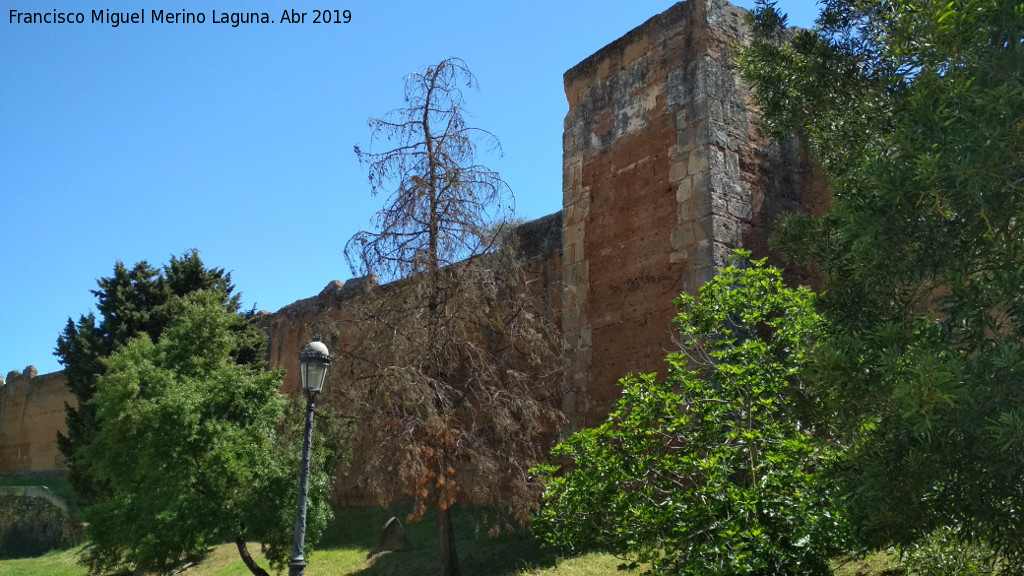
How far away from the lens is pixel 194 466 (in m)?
10.9

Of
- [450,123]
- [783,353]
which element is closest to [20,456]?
[450,123]

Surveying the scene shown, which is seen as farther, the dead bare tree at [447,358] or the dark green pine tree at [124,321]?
the dark green pine tree at [124,321]

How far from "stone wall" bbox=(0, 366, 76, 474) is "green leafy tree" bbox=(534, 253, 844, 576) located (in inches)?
1008

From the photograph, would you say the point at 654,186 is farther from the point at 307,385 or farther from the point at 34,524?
the point at 34,524

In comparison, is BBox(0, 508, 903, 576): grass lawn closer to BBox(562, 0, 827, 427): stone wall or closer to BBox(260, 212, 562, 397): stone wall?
BBox(562, 0, 827, 427): stone wall

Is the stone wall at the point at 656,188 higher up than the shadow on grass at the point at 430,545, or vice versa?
the stone wall at the point at 656,188

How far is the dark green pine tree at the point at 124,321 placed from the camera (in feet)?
54.4

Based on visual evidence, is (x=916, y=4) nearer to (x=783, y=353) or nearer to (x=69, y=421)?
(x=783, y=353)

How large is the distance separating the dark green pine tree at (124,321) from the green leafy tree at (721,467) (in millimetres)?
10809

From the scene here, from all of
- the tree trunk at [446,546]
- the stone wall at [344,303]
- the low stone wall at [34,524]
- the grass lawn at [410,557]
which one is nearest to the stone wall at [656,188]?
the stone wall at [344,303]

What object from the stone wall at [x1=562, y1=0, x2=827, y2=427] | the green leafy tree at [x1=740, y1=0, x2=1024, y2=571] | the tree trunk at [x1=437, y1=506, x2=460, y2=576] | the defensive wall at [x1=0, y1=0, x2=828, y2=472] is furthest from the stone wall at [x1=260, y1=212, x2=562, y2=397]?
the green leafy tree at [x1=740, y1=0, x2=1024, y2=571]

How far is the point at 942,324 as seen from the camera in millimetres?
4035

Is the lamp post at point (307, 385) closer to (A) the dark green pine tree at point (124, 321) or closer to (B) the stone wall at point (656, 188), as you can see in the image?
(B) the stone wall at point (656, 188)

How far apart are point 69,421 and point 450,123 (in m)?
11.9
